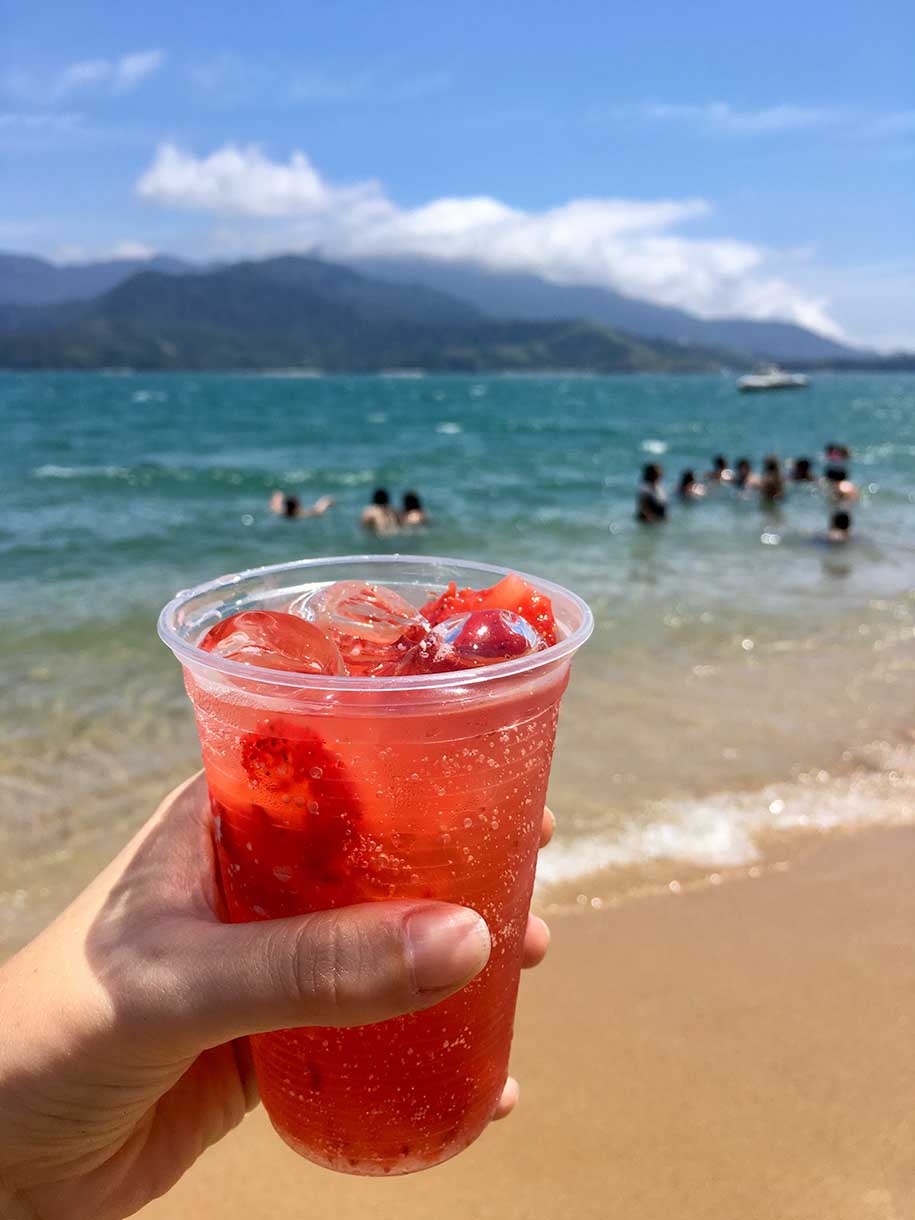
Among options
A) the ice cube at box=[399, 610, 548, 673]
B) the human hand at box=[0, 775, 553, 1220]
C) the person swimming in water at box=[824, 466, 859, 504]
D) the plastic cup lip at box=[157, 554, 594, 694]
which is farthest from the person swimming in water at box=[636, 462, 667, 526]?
the ice cube at box=[399, 610, 548, 673]

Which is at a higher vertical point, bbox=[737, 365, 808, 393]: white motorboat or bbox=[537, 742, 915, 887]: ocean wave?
bbox=[737, 365, 808, 393]: white motorboat

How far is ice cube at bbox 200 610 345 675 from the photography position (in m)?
1.37

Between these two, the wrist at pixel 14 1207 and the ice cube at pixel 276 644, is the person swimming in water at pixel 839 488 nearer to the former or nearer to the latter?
the ice cube at pixel 276 644

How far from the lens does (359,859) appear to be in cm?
132

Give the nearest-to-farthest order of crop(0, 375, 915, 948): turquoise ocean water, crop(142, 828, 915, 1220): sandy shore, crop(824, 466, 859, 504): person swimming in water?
crop(142, 828, 915, 1220): sandy shore → crop(0, 375, 915, 948): turquoise ocean water → crop(824, 466, 859, 504): person swimming in water

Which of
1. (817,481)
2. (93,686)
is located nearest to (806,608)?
(93,686)

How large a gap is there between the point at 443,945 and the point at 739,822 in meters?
3.26

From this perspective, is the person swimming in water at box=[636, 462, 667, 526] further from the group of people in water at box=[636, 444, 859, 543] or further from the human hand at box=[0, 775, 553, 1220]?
the human hand at box=[0, 775, 553, 1220]

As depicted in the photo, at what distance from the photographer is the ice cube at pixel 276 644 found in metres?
1.37

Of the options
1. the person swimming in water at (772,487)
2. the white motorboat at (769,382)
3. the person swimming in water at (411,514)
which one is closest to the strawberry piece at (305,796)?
the person swimming in water at (411,514)

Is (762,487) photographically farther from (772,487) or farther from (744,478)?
(744,478)

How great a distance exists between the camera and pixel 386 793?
1290 millimetres

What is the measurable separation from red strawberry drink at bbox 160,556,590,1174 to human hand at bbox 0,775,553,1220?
78 mm

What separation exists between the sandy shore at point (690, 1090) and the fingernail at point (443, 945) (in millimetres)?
1417
